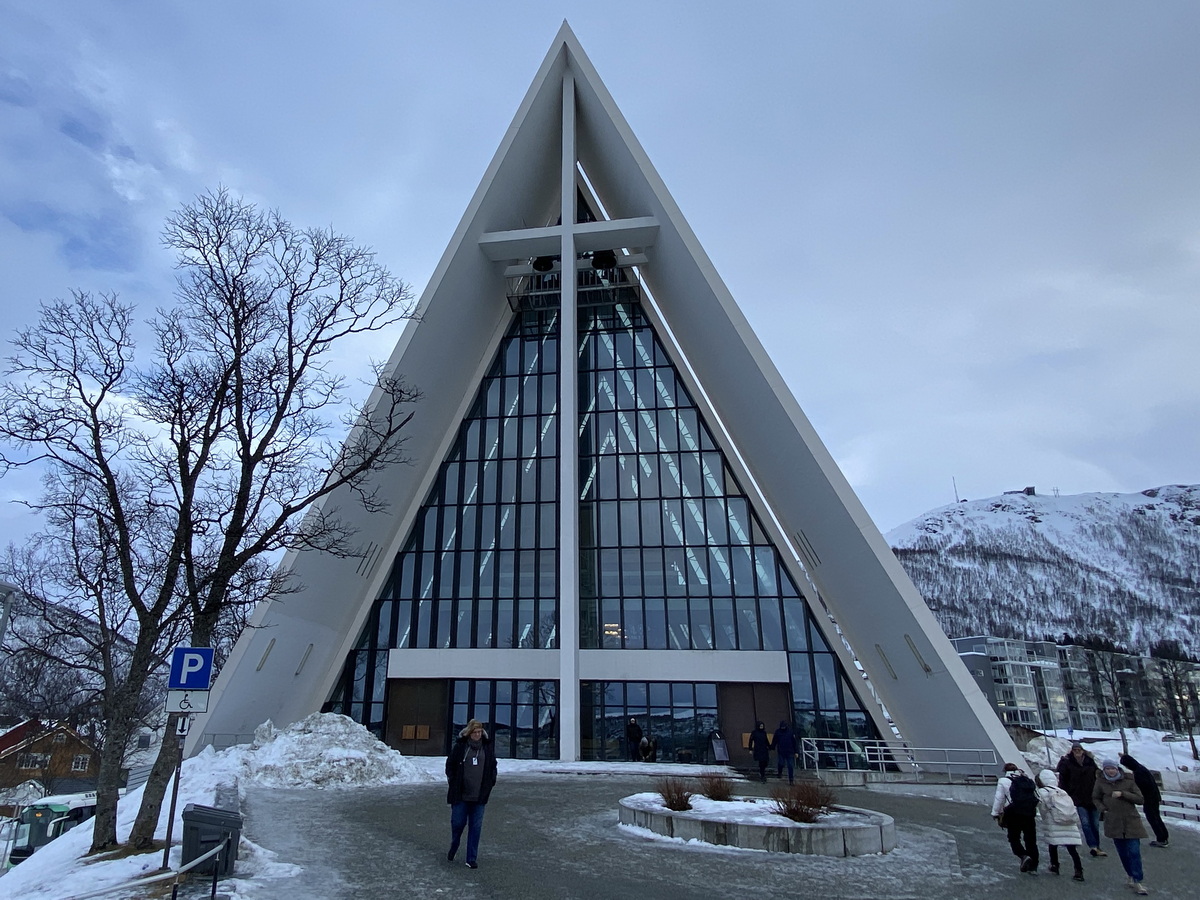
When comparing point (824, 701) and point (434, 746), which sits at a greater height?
point (824, 701)

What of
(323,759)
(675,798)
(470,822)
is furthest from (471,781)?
(323,759)

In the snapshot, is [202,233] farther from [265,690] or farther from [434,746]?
[434,746]

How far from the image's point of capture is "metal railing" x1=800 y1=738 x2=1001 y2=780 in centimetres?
1503

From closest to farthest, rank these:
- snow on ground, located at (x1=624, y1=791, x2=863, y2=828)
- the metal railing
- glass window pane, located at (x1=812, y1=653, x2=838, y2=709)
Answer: snow on ground, located at (x1=624, y1=791, x2=863, y2=828), the metal railing, glass window pane, located at (x1=812, y1=653, x2=838, y2=709)

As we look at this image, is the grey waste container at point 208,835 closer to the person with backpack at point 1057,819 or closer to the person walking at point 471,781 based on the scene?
the person walking at point 471,781

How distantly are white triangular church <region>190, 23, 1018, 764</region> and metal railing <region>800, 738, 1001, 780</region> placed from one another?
217mm

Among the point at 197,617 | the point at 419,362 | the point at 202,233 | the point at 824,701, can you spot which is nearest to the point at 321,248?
the point at 202,233

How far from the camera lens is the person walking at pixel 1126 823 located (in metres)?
6.16

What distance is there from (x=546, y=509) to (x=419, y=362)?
6.39 m

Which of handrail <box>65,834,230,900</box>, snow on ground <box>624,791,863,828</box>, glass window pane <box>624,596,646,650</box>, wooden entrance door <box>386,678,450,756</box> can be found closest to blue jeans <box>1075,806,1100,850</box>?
snow on ground <box>624,791,863,828</box>

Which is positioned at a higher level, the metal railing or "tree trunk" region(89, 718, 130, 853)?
"tree trunk" region(89, 718, 130, 853)

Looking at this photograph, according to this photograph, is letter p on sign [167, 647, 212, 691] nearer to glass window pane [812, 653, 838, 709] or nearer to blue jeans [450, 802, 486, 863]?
blue jeans [450, 802, 486, 863]

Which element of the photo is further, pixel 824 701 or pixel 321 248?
pixel 824 701

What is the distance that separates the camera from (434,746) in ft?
66.5
